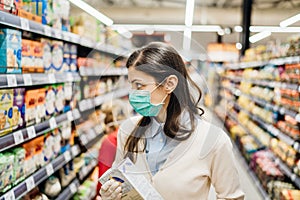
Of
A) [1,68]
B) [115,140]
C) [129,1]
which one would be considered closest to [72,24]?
[1,68]

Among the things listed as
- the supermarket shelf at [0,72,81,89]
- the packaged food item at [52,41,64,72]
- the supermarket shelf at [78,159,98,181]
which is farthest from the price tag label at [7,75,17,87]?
the supermarket shelf at [78,159,98,181]

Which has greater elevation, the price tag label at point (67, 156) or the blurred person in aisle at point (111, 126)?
the blurred person in aisle at point (111, 126)

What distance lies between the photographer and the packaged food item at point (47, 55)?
2.96 metres

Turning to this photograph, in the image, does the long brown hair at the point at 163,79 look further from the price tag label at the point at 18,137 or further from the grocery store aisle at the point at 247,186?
the price tag label at the point at 18,137

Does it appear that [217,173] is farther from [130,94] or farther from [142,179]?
[130,94]

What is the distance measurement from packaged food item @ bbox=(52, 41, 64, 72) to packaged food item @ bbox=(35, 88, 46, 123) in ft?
0.83

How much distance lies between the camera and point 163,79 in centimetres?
133

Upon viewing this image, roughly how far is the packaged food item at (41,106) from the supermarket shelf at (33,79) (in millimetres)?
94

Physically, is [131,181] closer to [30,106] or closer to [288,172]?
[30,106]

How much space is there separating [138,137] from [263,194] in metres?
3.85

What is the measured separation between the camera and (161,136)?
1.42m

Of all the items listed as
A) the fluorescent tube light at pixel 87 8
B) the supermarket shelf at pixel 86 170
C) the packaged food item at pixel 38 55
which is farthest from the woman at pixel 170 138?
the fluorescent tube light at pixel 87 8

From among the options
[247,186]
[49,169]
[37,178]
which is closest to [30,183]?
[37,178]

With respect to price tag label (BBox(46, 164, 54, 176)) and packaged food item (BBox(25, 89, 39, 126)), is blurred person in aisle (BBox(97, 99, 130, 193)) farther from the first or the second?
price tag label (BBox(46, 164, 54, 176))
